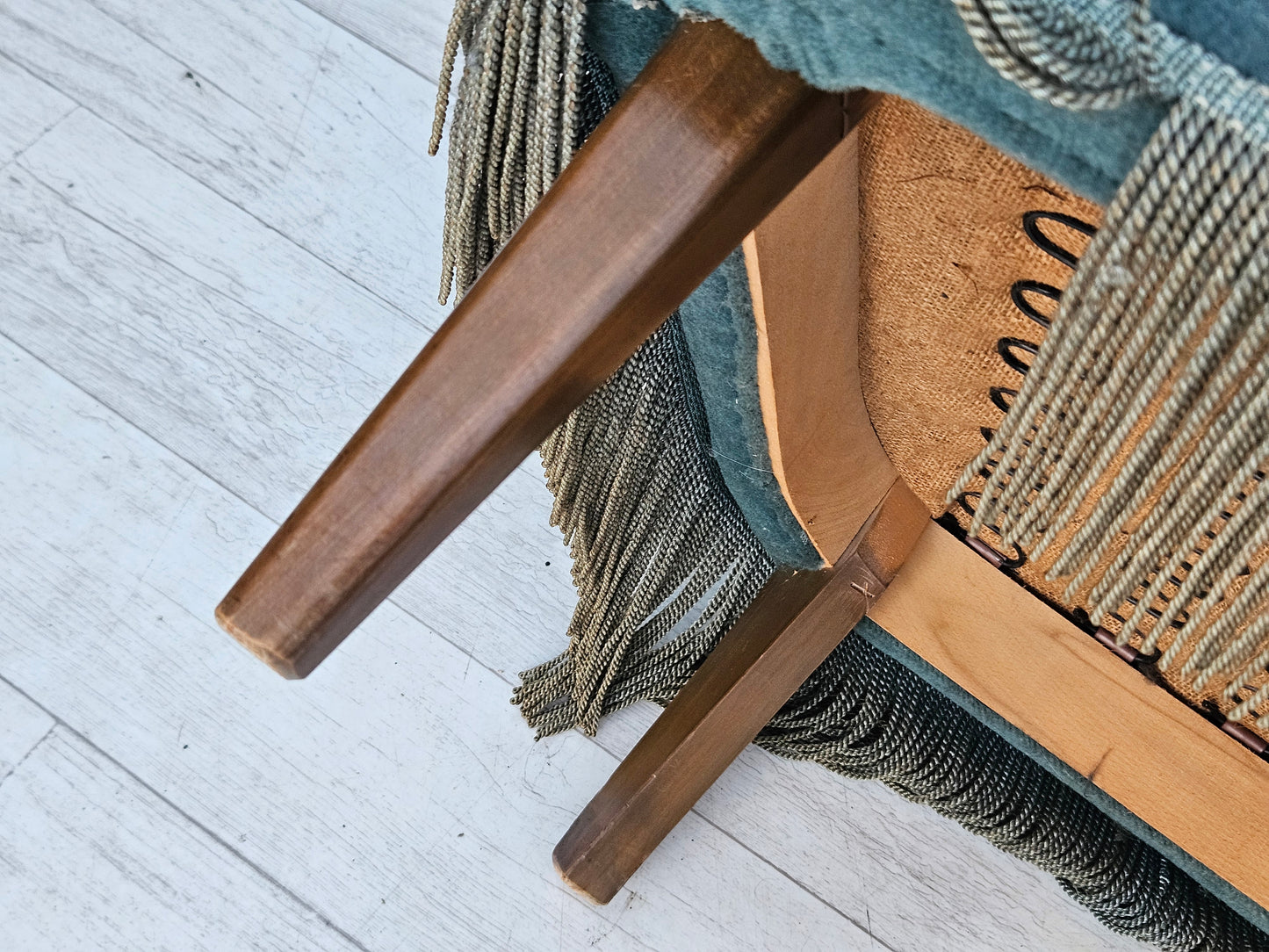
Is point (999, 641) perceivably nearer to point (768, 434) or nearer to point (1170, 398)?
point (768, 434)

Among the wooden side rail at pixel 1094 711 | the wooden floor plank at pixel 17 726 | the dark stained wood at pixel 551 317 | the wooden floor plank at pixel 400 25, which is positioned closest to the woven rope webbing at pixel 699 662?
the wooden side rail at pixel 1094 711

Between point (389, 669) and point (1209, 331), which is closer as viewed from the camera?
point (1209, 331)

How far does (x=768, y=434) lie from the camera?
562 millimetres

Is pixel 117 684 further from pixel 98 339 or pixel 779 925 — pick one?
pixel 779 925

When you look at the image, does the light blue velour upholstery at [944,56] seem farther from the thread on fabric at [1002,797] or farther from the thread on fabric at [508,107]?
the thread on fabric at [1002,797]

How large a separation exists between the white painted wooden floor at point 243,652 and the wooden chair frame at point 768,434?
28 cm

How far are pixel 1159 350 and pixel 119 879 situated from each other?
2.79ft

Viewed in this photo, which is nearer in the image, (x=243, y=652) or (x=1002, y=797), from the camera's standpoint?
(x=1002, y=797)

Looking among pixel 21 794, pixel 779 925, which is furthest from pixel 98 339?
pixel 779 925

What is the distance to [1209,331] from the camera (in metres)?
0.29

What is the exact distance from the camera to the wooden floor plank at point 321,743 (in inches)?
34.9

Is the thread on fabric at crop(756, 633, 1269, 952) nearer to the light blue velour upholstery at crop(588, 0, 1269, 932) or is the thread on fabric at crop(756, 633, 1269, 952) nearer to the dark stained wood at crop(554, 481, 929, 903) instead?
the dark stained wood at crop(554, 481, 929, 903)

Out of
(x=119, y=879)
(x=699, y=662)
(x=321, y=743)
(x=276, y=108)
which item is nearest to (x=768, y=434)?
(x=699, y=662)

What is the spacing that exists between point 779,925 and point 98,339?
76cm
